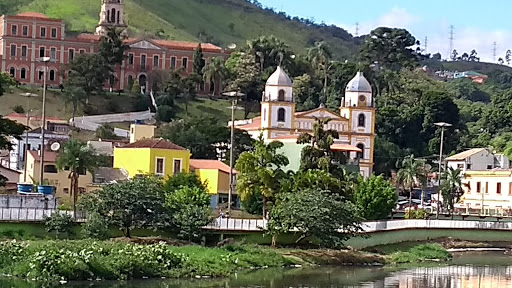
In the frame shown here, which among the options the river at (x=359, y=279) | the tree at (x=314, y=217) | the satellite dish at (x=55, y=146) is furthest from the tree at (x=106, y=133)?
the river at (x=359, y=279)

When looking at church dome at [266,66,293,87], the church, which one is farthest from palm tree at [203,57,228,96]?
church dome at [266,66,293,87]

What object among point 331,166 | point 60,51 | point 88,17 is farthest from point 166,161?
point 88,17

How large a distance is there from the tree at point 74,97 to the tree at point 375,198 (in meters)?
44.5

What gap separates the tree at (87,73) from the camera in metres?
113

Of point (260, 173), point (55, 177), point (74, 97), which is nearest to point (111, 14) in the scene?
point (74, 97)

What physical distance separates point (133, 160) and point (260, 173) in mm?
19560

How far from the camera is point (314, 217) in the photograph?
51031 millimetres

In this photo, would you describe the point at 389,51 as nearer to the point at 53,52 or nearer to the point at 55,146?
the point at 53,52

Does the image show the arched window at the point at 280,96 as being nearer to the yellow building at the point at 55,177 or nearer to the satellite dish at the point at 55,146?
the satellite dish at the point at 55,146

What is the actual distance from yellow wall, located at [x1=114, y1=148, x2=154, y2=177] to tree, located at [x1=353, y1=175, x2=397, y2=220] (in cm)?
1338

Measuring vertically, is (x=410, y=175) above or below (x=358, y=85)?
below

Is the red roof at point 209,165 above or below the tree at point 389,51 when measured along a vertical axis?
below

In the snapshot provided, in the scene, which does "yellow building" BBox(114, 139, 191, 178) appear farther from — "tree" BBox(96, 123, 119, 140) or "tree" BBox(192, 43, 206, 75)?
"tree" BBox(192, 43, 206, 75)

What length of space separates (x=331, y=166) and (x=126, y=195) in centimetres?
1631
